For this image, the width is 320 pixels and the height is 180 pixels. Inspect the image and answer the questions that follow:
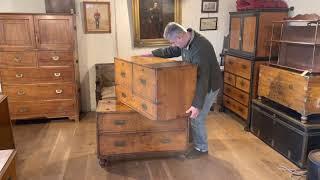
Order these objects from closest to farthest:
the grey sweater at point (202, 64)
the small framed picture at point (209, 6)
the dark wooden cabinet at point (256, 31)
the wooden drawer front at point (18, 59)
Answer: the grey sweater at point (202, 64) < the dark wooden cabinet at point (256, 31) < the wooden drawer front at point (18, 59) < the small framed picture at point (209, 6)

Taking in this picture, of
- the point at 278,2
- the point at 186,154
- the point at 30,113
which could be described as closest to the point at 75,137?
the point at 30,113

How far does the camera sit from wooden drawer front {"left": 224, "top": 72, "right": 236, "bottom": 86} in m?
4.17

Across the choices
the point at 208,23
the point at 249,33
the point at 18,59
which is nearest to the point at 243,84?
the point at 249,33

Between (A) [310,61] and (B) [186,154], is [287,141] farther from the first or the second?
(B) [186,154]

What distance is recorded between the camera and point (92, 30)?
14.2 ft

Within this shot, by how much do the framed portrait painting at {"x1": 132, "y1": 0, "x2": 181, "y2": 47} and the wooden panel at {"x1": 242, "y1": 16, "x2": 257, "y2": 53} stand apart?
1.13 m

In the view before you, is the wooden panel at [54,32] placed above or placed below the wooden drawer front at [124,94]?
above

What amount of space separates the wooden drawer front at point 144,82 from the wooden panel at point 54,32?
164 centimetres

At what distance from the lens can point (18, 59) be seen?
12.5 feet

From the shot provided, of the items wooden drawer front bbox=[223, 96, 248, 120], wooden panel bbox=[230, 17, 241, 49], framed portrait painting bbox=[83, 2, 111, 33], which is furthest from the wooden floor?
framed portrait painting bbox=[83, 2, 111, 33]

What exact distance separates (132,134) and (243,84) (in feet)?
5.97

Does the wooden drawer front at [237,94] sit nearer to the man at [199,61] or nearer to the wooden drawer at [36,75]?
the man at [199,61]

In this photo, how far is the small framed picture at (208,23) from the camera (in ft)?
15.3

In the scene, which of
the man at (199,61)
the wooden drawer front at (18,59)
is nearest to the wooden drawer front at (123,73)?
the man at (199,61)
